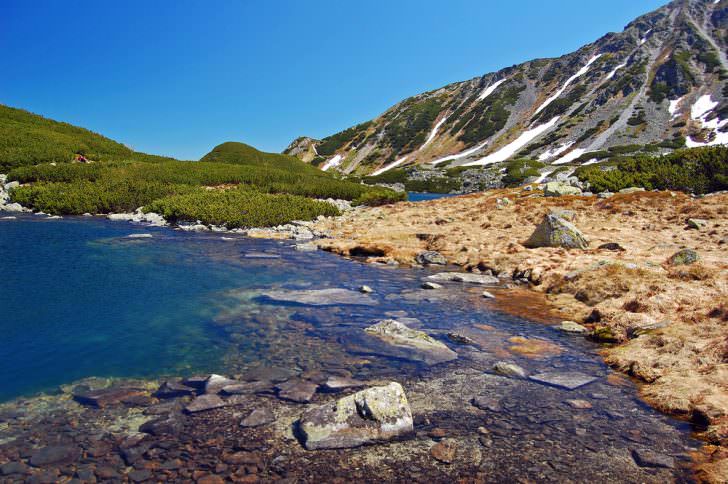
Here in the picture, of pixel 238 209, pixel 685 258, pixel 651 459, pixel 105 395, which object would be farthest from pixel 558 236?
pixel 238 209

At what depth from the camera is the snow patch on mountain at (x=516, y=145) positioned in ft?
458

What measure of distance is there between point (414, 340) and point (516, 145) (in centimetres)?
15204

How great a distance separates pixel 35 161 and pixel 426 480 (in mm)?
51438

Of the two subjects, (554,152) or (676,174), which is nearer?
(676,174)

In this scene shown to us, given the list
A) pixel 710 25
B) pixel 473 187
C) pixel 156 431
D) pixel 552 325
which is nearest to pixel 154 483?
pixel 156 431

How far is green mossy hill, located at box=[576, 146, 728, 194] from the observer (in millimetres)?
27891

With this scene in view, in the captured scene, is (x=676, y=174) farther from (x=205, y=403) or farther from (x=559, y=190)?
(x=205, y=403)

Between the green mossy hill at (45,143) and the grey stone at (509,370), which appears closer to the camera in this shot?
the grey stone at (509,370)

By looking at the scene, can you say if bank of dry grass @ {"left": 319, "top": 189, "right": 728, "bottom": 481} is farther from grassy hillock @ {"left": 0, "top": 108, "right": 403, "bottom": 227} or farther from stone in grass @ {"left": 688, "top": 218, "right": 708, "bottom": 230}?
grassy hillock @ {"left": 0, "top": 108, "right": 403, "bottom": 227}

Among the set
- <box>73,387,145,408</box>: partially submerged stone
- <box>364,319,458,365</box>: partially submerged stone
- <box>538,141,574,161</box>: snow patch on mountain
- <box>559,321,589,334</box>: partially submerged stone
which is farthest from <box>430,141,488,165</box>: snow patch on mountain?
<box>73,387,145,408</box>: partially submerged stone

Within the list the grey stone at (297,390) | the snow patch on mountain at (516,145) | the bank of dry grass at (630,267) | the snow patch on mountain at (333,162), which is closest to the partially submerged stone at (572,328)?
the bank of dry grass at (630,267)

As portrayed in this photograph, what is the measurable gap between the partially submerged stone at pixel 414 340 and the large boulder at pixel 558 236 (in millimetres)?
12095

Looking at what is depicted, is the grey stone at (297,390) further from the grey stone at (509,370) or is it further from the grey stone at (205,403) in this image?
the grey stone at (509,370)

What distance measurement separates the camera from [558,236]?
19.2 metres
